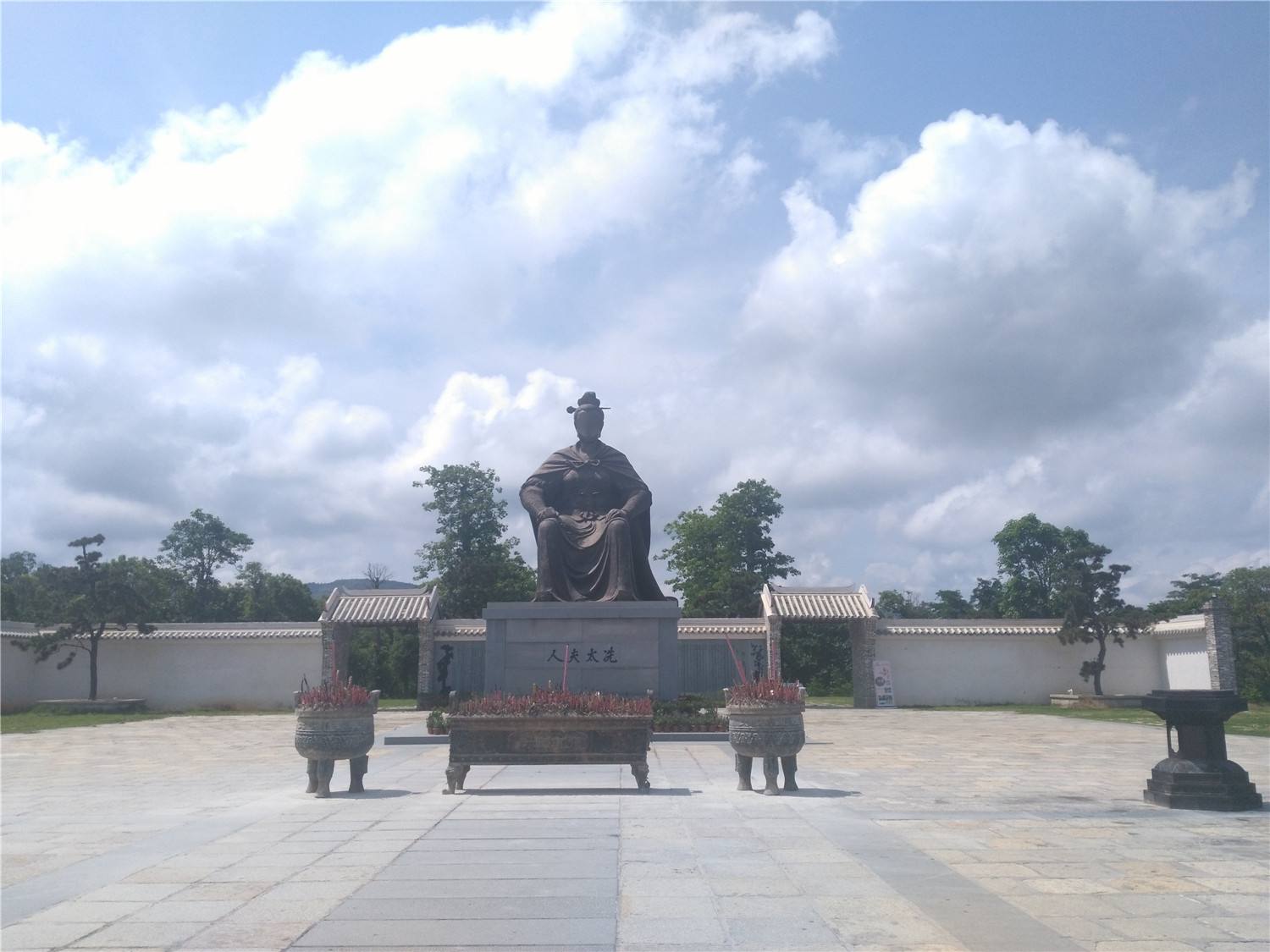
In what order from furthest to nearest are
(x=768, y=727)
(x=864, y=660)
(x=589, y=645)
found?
(x=864, y=660) → (x=589, y=645) → (x=768, y=727)

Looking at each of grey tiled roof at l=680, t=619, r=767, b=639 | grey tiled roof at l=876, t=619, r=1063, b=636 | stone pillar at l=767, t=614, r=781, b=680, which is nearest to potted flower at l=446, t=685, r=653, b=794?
grey tiled roof at l=680, t=619, r=767, b=639

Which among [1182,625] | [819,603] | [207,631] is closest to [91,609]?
[207,631]

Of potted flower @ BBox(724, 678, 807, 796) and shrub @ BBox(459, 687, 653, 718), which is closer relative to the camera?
potted flower @ BBox(724, 678, 807, 796)

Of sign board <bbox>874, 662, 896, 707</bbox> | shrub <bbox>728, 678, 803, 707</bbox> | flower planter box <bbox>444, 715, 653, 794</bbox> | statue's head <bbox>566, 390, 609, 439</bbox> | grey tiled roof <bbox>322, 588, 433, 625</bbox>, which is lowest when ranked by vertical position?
sign board <bbox>874, 662, 896, 707</bbox>

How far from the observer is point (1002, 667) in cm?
2323

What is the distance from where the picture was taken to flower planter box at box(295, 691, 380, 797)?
7422 mm

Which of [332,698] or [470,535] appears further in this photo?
[470,535]

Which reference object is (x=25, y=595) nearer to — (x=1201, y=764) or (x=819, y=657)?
(x=819, y=657)

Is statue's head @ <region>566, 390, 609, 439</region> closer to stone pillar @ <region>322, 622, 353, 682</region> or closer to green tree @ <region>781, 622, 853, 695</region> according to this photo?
stone pillar @ <region>322, 622, 353, 682</region>

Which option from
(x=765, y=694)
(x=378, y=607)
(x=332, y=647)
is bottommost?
(x=765, y=694)

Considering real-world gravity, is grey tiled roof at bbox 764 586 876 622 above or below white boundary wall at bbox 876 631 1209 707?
above

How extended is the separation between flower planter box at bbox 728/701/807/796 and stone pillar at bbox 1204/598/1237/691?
16680 millimetres

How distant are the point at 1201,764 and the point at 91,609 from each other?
22049 millimetres

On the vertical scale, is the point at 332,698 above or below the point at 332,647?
below
